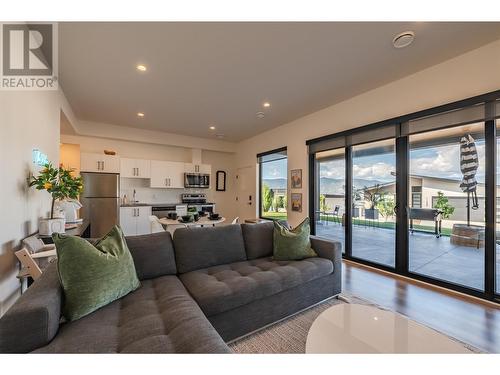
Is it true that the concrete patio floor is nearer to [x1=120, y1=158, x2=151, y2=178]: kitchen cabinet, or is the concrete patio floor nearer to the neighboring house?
the neighboring house

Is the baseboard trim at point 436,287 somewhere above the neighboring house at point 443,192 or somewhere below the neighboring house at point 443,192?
below

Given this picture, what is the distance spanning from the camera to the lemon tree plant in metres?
2.25

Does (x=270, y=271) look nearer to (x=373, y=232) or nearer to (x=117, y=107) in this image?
(x=373, y=232)

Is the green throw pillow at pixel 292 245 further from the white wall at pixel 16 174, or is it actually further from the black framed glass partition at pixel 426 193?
the white wall at pixel 16 174

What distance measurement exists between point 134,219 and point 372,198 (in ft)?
17.3

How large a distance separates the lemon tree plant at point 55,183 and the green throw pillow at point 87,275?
1.35 m

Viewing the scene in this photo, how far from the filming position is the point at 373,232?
3.72 m

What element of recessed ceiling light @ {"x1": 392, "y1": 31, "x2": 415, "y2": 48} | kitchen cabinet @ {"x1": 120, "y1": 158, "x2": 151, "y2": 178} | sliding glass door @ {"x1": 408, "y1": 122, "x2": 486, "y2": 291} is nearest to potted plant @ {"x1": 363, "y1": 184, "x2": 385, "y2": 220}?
sliding glass door @ {"x1": 408, "y1": 122, "x2": 486, "y2": 291}

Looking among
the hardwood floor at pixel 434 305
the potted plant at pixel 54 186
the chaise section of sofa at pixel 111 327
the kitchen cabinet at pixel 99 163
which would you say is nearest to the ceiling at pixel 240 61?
the kitchen cabinet at pixel 99 163

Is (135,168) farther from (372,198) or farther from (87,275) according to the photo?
(372,198)

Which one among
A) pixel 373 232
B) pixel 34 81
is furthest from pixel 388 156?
pixel 34 81

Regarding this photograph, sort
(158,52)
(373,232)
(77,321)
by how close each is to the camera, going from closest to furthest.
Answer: (77,321), (158,52), (373,232)

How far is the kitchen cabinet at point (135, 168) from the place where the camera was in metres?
5.29

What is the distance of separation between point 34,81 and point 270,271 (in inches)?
133
